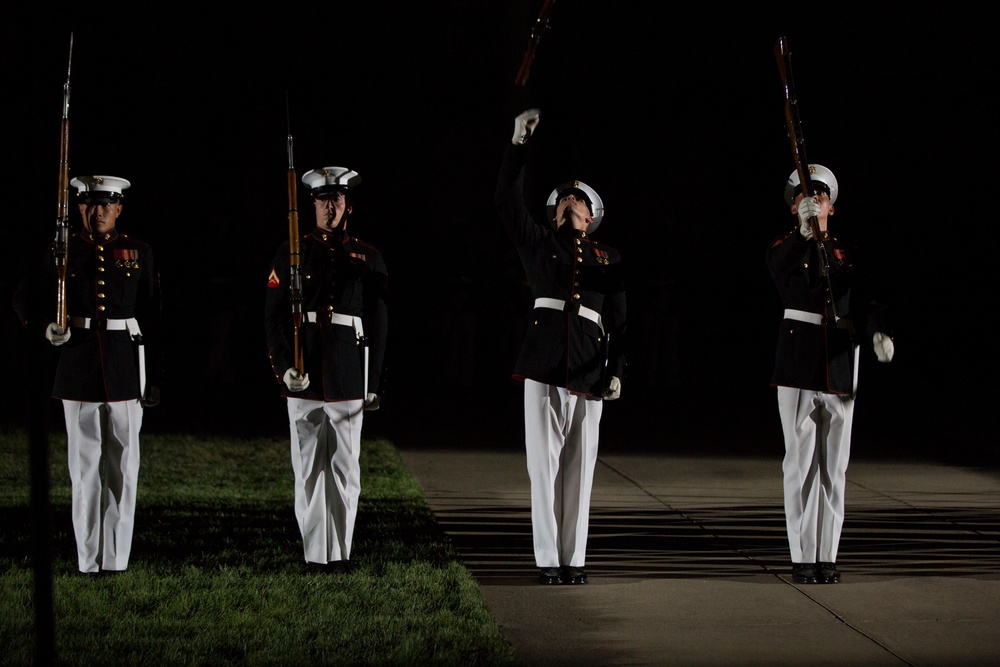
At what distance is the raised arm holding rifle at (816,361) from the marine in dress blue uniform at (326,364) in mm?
2065

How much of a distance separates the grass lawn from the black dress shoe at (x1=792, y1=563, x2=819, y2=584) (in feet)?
5.28

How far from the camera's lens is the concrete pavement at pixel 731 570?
5.45 metres

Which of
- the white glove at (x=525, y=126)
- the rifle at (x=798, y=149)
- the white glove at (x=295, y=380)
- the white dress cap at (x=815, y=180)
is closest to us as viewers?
the white glove at (x=525, y=126)

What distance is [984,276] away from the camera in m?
21.8

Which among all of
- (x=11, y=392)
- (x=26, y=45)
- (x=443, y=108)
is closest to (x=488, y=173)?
(x=443, y=108)

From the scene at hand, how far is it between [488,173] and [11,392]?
34.4 feet

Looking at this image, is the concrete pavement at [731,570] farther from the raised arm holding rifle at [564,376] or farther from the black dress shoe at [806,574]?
the raised arm holding rifle at [564,376]

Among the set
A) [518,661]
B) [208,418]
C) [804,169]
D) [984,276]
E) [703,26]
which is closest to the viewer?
[518,661]

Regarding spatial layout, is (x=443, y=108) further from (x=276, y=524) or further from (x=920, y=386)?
(x=276, y=524)

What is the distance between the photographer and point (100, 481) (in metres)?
6.47

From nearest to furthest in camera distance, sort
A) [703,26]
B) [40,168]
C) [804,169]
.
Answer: [40,168], [804,169], [703,26]

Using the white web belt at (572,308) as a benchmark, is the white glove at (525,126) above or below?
above

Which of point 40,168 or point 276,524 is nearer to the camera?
point 40,168

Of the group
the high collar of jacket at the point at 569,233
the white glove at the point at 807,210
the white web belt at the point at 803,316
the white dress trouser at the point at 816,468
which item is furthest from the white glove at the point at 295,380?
the white glove at the point at 807,210
